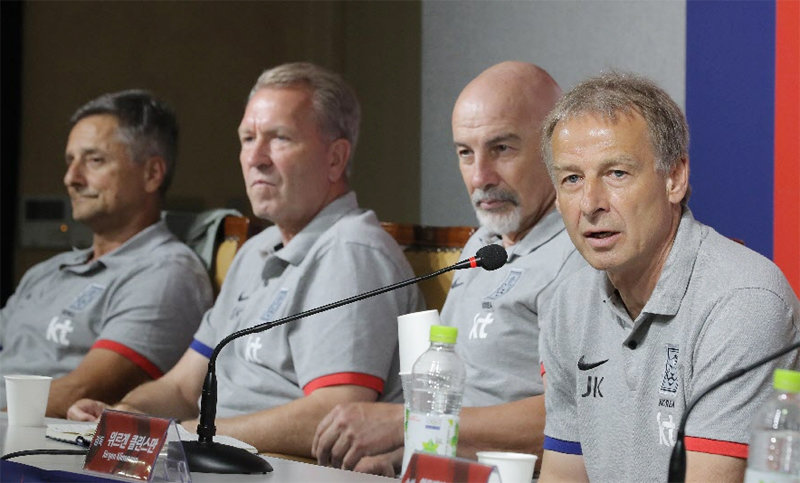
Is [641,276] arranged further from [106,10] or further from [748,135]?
[106,10]

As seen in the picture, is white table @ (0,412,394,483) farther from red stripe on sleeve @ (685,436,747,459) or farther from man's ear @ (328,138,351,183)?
man's ear @ (328,138,351,183)

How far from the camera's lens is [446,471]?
49.0 inches

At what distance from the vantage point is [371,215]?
8.97 ft

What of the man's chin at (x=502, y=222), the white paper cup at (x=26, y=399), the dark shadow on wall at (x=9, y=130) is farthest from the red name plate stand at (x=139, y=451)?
the dark shadow on wall at (x=9, y=130)

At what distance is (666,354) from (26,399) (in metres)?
1.16

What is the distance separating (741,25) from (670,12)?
0.29 meters

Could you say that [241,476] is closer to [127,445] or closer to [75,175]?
[127,445]

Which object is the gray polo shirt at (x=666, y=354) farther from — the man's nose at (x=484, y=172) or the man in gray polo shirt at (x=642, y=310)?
the man's nose at (x=484, y=172)

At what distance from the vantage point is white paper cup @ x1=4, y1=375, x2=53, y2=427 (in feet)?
6.97

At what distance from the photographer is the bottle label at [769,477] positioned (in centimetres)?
111

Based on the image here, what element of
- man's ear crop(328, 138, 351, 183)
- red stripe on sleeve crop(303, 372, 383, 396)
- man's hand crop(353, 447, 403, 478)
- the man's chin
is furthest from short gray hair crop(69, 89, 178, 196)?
man's hand crop(353, 447, 403, 478)

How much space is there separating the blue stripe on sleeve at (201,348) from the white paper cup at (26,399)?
2.80 feet

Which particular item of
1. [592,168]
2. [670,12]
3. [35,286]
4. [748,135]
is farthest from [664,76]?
[35,286]

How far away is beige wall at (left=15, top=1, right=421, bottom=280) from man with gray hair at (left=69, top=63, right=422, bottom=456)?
3.22ft
